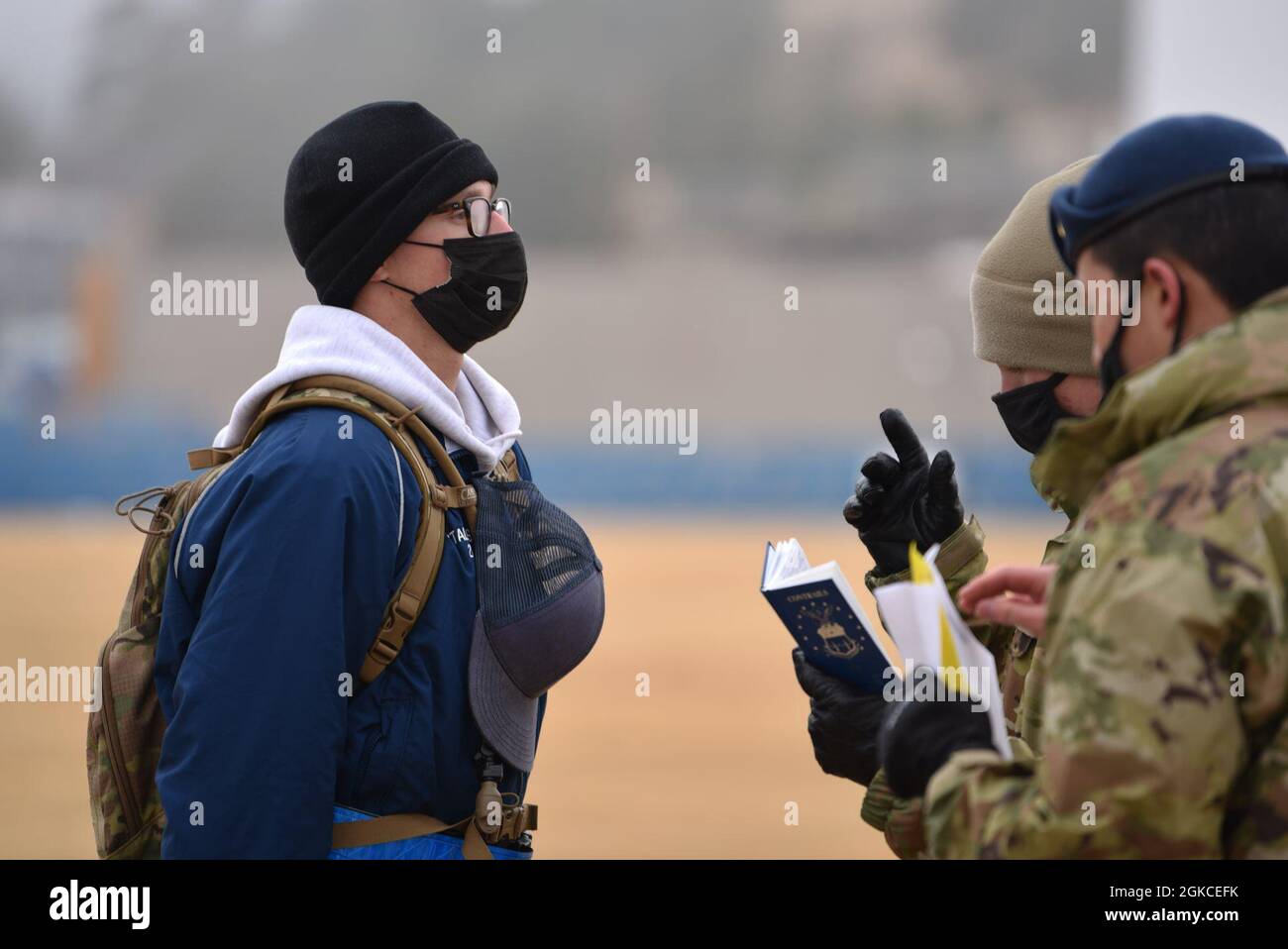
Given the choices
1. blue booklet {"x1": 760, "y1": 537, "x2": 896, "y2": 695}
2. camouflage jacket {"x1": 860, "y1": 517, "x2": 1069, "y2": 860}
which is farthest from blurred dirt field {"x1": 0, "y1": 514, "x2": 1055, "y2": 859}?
blue booklet {"x1": 760, "y1": 537, "x2": 896, "y2": 695}

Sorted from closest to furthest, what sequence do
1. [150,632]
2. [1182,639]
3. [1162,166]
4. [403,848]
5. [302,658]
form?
[1182,639] → [1162,166] → [302,658] → [403,848] → [150,632]

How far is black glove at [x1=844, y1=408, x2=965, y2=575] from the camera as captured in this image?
269 centimetres

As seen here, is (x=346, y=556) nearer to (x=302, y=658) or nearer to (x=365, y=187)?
(x=302, y=658)

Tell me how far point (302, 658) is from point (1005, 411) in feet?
4.48

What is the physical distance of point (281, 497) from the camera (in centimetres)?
198

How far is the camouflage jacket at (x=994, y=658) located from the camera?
7.28 feet

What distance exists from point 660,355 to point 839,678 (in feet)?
76.3

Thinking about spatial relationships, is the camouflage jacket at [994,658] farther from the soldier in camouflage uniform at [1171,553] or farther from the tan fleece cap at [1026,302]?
the soldier in camouflage uniform at [1171,553]

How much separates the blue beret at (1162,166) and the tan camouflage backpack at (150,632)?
3.24 feet

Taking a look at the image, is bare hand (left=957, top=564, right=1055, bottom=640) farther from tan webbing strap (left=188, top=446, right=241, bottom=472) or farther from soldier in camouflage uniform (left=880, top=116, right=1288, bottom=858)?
tan webbing strap (left=188, top=446, right=241, bottom=472)

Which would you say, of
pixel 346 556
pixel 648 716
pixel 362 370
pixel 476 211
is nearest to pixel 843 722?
pixel 346 556

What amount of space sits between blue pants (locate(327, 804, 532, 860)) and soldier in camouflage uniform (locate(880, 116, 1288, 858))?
31.2 inches

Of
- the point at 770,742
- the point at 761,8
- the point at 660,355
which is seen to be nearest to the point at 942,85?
the point at 761,8

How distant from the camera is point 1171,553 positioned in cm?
140
